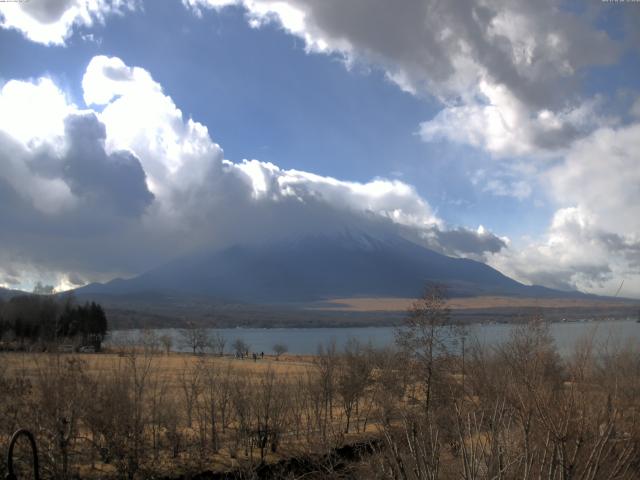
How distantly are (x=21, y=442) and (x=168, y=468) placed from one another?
571 centimetres

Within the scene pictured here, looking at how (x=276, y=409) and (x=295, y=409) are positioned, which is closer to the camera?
(x=276, y=409)

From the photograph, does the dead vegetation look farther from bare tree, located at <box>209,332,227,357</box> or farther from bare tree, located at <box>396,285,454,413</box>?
bare tree, located at <box>209,332,227,357</box>

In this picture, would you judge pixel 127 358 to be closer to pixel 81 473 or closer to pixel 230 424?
pixel 81 473

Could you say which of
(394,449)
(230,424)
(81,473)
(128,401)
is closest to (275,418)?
(230,424)

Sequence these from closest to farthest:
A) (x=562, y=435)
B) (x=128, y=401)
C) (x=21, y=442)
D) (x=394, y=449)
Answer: (x=562, y=435) → (x=394, y=449) → (x=21, y=442) → (x=128, y=401)

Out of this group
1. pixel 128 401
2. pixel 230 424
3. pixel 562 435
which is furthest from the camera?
pixel 230 424

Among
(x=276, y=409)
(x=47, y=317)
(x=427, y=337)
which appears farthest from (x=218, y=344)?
(x=276, y=409)

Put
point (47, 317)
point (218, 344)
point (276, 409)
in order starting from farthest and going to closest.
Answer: point (218, 344) < point (47, 317) < point (276, 409)

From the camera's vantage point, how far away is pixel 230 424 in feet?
87.2

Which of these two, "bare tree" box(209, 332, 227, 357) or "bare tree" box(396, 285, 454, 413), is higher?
"bare tree" box(396, 285, 454, 413)

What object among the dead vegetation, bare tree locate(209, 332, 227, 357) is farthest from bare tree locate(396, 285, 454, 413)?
bare tree locate(209, 332, 227, 357)

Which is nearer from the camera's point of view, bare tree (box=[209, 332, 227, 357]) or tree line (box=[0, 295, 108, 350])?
bare tree (box=[209, 332, 227, 357])

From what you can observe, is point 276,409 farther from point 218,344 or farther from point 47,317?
point 218,344

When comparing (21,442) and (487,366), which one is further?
(487,366)
